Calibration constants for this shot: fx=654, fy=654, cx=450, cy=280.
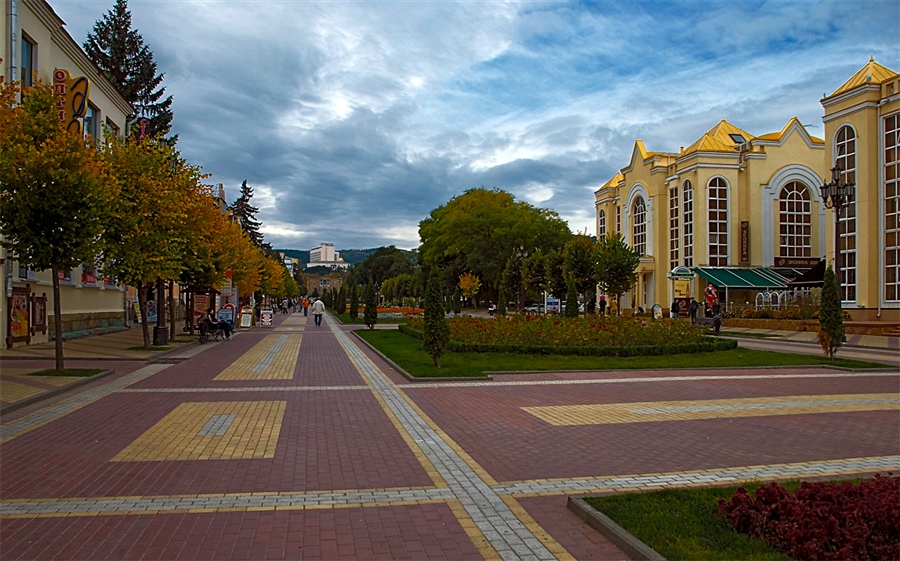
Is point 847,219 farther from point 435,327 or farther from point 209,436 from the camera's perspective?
point 209,436

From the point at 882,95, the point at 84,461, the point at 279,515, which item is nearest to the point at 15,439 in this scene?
the point at 84,461

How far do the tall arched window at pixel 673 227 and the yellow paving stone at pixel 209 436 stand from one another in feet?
163

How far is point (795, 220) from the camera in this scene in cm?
5384

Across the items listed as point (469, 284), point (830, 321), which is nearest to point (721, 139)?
point (469, 284)

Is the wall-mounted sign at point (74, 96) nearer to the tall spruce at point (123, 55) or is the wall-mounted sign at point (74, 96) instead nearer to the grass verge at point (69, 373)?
the grass verge at point (69, 373)

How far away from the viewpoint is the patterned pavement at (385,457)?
5082mm

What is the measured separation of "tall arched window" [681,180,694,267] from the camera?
52.8 meters

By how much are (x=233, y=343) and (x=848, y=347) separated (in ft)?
78.9

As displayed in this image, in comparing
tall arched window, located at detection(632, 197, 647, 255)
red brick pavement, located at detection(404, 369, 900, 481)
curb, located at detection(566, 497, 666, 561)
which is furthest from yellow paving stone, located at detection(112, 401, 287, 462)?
tall arched window, located at detection(632, 197, 647, 255)

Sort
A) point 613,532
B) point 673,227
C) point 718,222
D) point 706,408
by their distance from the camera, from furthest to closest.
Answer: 1. point 673,227
2. point 718,222
3. point 706,408
4. point 613,532

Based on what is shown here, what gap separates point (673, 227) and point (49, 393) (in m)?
52.2

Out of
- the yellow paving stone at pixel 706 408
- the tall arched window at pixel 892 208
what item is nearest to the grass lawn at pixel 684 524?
the yellow paving stone at pixel 706 408

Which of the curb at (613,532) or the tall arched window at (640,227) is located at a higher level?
the tall arched window at (640,227)

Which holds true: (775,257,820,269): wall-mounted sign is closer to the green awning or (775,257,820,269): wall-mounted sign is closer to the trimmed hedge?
the green awning
